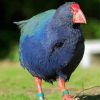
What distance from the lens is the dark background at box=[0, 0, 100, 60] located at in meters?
19.7

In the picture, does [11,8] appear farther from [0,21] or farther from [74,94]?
[74,94]

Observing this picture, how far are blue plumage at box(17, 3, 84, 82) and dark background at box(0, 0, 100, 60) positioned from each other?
41.7 ft

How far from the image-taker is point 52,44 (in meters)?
6.41

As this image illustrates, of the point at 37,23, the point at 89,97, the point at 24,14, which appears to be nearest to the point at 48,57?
the point at 37,23

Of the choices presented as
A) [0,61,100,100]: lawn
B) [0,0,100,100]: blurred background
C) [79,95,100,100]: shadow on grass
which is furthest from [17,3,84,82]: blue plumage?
[0,0,100,100]: blurred background

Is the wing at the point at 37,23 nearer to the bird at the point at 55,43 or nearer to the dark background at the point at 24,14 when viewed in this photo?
the bird at the point at 55,43

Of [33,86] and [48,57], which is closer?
[48,57]

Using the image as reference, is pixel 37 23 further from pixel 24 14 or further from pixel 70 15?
pixel 24 14

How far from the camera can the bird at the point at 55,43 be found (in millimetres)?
Result: 6348

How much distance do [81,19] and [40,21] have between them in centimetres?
64

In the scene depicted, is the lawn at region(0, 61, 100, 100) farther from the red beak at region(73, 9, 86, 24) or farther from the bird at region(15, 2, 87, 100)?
the red beak at region(73, 9, 86, 24)

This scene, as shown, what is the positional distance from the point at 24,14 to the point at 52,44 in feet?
44.4

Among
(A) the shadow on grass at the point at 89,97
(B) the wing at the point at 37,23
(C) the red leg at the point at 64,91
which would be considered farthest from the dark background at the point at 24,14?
(C) the red leg at the point at 64,91

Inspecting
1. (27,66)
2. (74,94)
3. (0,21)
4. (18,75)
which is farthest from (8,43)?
(27,66)
